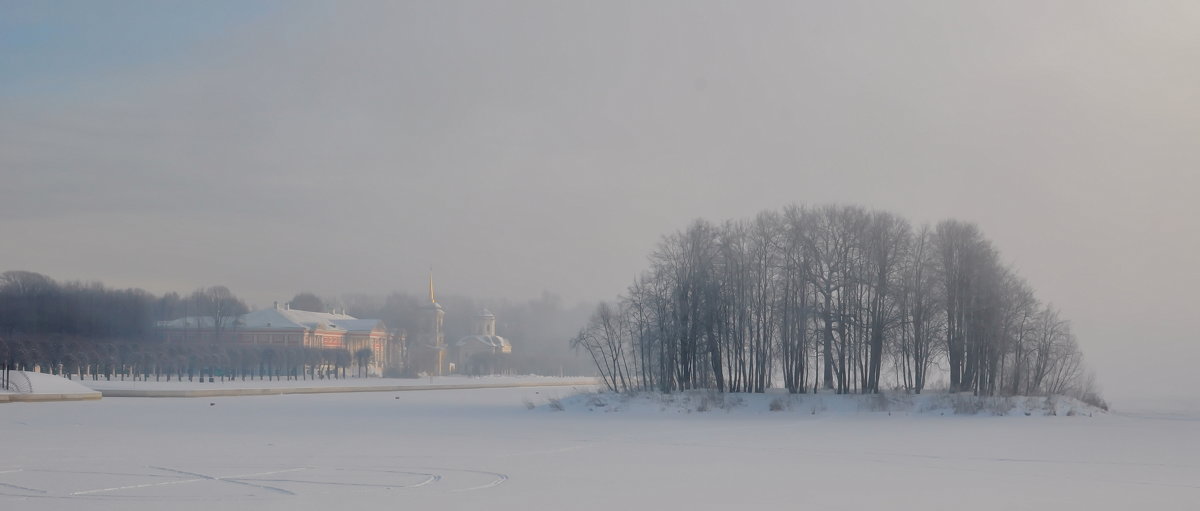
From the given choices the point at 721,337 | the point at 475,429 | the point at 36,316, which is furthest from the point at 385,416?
the point at 36,316

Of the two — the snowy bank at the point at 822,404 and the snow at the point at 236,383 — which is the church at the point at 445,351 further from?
the snowy bank at the point at 822,404

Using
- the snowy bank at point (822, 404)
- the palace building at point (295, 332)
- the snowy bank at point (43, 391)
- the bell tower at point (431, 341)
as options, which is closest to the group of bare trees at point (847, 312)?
the snowy bank at point (822, 404)

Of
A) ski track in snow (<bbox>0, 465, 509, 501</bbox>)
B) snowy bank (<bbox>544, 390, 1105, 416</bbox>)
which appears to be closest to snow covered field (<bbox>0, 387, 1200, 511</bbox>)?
ski track in snow (<bbox>0, 465, 509, 501</bbox>)

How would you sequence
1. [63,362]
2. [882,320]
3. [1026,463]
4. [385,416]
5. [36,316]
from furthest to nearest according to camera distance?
[36,316] → [63,362] → [882,320] → [385,416] → [1026,463]

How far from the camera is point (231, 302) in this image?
165 metres

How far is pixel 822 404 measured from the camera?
186 ft

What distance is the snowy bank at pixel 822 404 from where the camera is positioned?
51688 mm

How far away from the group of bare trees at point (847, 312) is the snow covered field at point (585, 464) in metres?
16.3

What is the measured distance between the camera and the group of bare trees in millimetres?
60250

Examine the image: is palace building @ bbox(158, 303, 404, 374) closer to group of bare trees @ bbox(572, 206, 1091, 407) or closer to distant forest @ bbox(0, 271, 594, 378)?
distant forest @ bbox(0, 271, 594, 378)

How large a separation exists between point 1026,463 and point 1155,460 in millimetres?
3524

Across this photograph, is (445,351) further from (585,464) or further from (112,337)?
(585,464)

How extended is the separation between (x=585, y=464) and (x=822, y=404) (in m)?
34.4

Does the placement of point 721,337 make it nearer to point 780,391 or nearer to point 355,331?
point 780,391
